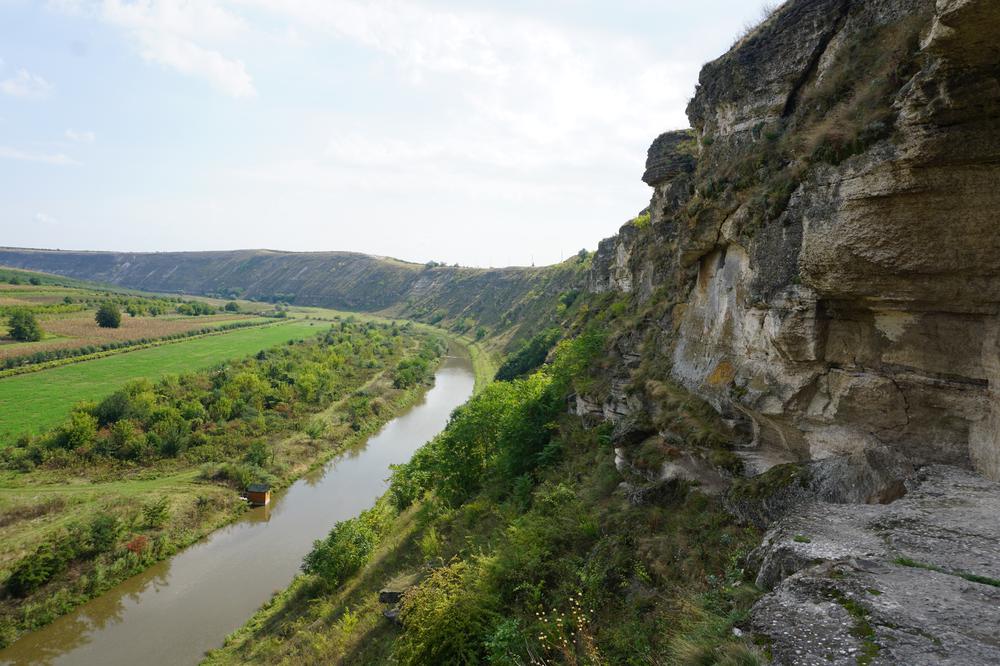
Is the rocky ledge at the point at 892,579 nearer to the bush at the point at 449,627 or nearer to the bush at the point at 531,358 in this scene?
the bush at the point at 449,627

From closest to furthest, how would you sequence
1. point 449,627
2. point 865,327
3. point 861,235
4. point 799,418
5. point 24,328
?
point 861,235, point 865,327, point 799,418, point 449,627, point 24,328

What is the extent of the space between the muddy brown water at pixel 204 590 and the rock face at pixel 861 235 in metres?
21.3

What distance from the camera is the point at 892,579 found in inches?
202

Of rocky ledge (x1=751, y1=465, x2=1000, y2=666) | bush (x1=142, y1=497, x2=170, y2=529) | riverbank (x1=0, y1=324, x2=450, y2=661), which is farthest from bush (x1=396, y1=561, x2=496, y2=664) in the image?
bush (x1=142, y1=497, x2=170, y2=529)

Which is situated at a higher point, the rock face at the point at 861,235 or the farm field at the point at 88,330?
the rock face at the point at 861,235

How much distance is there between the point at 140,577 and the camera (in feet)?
76.3

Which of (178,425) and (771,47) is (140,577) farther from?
(771,47)

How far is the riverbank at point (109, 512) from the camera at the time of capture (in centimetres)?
2084

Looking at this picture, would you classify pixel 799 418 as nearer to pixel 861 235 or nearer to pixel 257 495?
pixel 861 235

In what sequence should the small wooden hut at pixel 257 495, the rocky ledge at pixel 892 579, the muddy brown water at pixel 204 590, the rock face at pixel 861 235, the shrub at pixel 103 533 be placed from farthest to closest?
the small wooden hut at pixel 257 495 < the shrub at pixel 103 533 < the muddy brown water at pixel 204 590 < the rock face at pixel 861 235 < the rocky ledge at pixel 892 579

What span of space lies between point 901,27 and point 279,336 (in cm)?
8736

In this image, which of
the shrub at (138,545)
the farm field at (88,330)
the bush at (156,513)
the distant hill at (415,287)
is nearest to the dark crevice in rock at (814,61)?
the shrub at (138,545)

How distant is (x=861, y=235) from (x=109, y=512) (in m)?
33.3

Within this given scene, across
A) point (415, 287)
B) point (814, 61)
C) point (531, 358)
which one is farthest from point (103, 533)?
point (415, 287)
